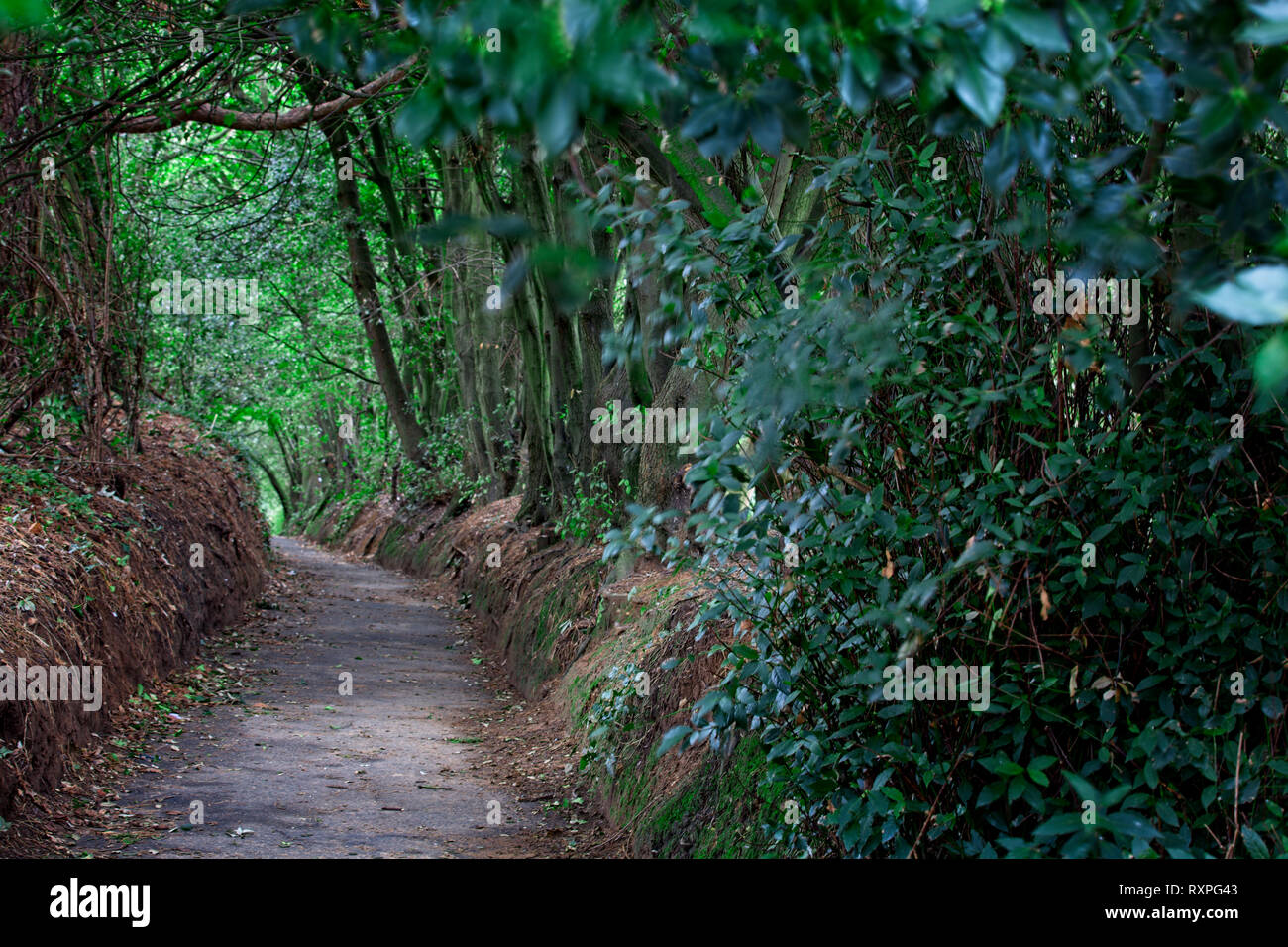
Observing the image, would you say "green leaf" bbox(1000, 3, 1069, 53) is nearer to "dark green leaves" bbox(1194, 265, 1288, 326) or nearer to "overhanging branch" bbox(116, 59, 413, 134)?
"dark green leaves" bbox(1194, 265, 1288, 326)

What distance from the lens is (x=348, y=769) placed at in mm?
7324

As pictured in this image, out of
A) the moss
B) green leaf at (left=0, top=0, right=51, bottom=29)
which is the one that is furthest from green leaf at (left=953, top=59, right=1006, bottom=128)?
the moss

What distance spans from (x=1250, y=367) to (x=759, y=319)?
4.43 feet

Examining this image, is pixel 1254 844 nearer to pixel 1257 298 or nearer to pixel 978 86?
pixel 1257 298

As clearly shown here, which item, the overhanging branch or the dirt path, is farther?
the overhanging branch

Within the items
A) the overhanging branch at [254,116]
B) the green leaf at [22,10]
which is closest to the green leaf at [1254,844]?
the green leaf at [22,10]

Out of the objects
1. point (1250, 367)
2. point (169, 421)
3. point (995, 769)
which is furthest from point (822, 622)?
point (169, 421)

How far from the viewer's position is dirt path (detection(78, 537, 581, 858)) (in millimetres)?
5863

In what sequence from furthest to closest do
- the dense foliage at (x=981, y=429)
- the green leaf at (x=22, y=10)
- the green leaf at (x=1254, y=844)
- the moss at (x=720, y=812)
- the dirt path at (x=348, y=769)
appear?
the dirt path at (x=348, y=769) → the moss at (x=720, y=812) → the green leaf at (x=1254, y=844) → the dense foliage at (x=981, y=429) → the green leaf at (x=22, y=10)

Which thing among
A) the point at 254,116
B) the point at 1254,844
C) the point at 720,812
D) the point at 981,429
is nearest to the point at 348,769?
the point at 720,812

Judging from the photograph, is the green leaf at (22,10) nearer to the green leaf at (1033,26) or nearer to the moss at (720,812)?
the green leaf at (1033,26)

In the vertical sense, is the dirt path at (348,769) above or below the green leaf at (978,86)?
below

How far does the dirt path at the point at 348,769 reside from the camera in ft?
19.2

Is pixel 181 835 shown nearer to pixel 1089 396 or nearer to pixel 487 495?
pixel 1089 396
